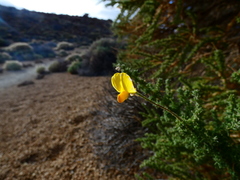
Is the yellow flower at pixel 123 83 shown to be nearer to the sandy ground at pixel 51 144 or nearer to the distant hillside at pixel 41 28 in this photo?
the sandy ground at pixel 51 144

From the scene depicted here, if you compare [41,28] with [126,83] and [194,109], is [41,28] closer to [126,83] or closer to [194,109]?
[194,109]

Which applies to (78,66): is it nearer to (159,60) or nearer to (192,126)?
(159,60)

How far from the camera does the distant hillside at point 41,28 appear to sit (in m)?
22.8

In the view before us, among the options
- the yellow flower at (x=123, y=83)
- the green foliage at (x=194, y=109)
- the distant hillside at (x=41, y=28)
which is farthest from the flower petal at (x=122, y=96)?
the distant hillside at (x=41, y=28)

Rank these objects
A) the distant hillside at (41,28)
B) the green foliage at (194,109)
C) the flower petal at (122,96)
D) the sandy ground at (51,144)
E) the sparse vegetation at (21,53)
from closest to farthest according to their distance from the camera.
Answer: the flower petal at (122,96) → the green foliage at (194,109) → the sandy ground at (51,144) → the sparse vegetation at (21,53) → the distant hillside at (41,28)

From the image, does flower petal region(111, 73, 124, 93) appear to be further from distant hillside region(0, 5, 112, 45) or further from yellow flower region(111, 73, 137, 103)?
distant hillside region(0, 5, 112, 45)

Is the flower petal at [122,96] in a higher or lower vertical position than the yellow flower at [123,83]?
lower

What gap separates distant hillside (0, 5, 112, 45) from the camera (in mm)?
22845

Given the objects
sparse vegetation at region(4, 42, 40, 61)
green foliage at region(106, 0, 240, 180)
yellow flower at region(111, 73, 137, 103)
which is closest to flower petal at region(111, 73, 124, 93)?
yellow flower at region(111, 73, 137, 103)

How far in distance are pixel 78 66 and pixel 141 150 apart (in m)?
6.92

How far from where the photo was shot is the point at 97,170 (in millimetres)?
2004

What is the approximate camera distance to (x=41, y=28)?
25625 millimetres

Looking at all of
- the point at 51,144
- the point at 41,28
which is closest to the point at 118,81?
the point at 51,144

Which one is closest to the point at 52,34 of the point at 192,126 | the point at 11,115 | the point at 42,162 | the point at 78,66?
the point at 78,66
